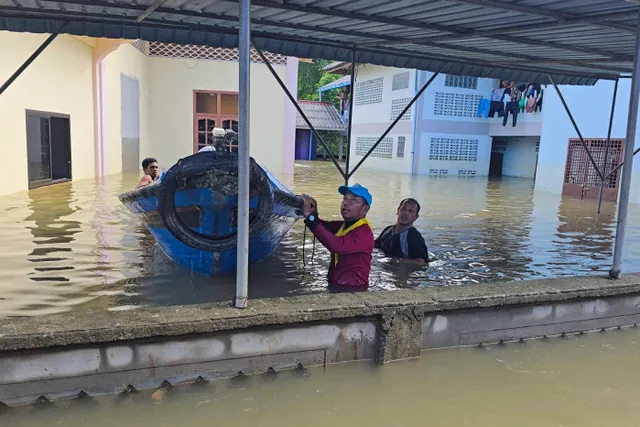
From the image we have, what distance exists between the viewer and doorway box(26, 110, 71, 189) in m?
11.9

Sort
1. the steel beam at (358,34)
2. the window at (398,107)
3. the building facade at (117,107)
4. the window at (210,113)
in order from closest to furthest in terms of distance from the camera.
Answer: the steel beam at (358,34), the building facade at (117,107), the window at (210,113), the window at (398,107)

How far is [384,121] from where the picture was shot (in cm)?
2753

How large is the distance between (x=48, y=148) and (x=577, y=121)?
50.2 ft

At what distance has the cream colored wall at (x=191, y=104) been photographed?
64.3ft

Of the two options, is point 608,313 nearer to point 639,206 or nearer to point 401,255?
point 401,255

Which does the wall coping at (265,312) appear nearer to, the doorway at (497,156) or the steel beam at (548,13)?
the steel beam at (548,13)

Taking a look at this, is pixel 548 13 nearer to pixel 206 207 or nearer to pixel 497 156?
pixel 206 207

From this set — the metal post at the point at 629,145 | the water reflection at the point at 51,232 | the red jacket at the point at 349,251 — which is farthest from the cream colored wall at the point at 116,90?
the metal post at the point at 629,145

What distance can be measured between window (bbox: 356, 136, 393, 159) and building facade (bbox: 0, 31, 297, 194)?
28.8 feet

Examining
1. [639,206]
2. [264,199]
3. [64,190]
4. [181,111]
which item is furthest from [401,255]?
[181,111]

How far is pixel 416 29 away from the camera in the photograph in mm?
6031

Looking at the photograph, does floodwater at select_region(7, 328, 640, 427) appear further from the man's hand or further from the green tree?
the green tree

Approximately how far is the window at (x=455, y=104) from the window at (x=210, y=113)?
9984 millimetres

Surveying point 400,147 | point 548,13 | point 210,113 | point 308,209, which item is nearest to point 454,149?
point 400,147
